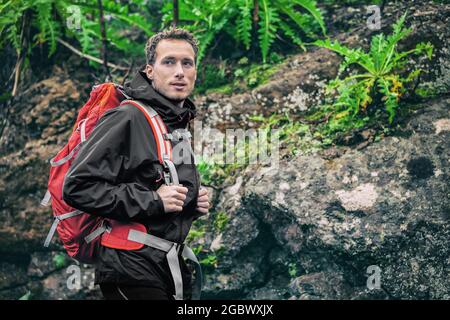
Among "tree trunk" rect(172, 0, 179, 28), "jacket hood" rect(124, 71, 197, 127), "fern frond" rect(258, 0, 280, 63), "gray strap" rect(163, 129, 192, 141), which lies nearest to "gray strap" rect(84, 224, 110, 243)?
"gray strap" rect(163, 129, 192, 141)

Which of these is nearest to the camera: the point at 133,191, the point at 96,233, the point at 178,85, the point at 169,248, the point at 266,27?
the point at 133,191

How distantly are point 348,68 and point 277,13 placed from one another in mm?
1460

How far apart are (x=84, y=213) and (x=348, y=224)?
128 inches

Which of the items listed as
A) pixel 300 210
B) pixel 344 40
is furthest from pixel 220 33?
pixel 300 210

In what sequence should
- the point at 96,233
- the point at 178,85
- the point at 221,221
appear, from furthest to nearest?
the point at 221,221 → the point at 178,85 → the point at 96,233

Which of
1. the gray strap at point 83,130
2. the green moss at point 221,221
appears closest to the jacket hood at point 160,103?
the gray strap at point 83,130

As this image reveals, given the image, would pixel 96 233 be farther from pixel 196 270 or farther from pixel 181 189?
pixel 196 270

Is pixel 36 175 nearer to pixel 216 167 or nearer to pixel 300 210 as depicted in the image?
pixel 216 167

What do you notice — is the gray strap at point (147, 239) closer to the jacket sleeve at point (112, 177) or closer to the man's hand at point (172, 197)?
the jacket sleeve at point (112, 177)

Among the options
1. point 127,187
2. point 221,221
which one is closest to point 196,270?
point 127,187

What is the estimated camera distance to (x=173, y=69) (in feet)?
12.0

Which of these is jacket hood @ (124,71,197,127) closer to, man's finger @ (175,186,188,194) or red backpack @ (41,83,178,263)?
red backpack @ (41,83,178,263)

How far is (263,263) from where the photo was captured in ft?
20.6
